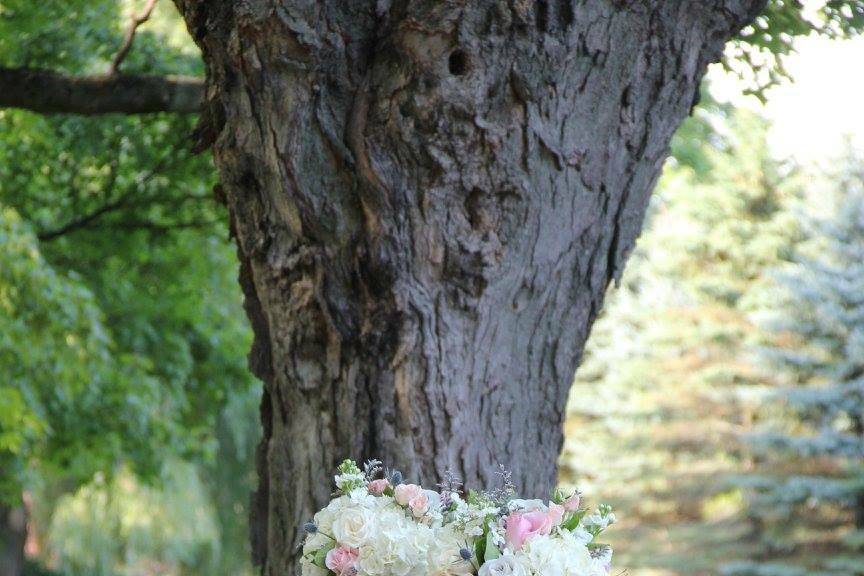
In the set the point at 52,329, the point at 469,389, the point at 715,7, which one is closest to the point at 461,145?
the point at 469,389

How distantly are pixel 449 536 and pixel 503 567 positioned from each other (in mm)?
173

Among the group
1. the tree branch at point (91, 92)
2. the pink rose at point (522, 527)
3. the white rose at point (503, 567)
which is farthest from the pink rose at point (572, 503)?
the tree branch at point (91, 92)

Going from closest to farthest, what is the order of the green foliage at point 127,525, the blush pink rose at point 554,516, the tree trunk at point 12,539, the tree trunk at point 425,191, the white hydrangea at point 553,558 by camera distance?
the white hydrangea at point 553,558 → the blush pink rose at point 554,516 → the tree trunk at point 425,191 → the tree trunk at point 12,539 → the green foliage at point 127,525

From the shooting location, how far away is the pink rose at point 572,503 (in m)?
2.93

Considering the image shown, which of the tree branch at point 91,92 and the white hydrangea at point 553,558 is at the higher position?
the tree branch at point 91,92

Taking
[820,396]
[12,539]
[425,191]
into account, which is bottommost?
[425,191]

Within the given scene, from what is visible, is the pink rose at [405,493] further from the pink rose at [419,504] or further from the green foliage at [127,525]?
the green foliage at [127,525]

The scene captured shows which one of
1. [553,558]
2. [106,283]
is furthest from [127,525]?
[553,558]

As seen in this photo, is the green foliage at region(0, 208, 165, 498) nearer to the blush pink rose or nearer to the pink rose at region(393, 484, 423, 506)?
the pink rose at region(393, 484, 423, 506)

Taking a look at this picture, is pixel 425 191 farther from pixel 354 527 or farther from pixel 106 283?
pixel 106 283

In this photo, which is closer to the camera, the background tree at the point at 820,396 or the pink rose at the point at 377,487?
the pink rose at the point at 377,487

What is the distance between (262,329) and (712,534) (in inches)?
607

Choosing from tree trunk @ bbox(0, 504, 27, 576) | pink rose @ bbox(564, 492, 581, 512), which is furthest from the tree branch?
tree trunk @ bbox(0, 504, 27, 576)

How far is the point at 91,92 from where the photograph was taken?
5.70 m
